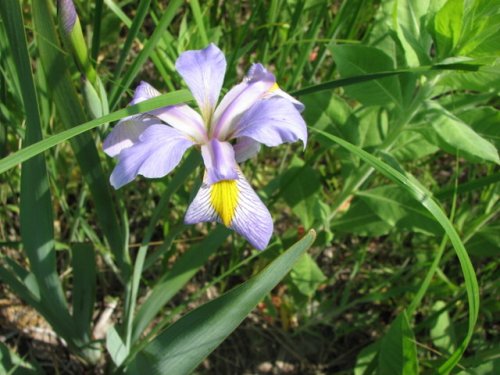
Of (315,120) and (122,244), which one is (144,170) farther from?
(315,120)

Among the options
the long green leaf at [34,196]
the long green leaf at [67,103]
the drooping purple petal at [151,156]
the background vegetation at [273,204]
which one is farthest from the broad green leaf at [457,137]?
the long green leaf at [34,196]

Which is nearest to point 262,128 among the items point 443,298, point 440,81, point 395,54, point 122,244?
point 122,244

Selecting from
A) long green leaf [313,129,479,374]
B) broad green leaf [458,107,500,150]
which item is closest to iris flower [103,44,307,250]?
long green leaf [313,129,479,374]

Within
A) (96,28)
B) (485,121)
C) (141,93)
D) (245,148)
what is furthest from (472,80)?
(96,28)

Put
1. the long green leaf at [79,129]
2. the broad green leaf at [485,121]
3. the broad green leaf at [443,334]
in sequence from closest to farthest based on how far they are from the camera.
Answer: the long green leaf at [79,129] → the broad green leaf at [485,121] → the broad green leaf at [443,334]

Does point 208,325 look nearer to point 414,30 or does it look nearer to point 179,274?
point 179,274

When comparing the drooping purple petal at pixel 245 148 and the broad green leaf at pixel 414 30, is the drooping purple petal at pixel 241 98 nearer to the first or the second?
the drooping purple petal at pixel 245 148
